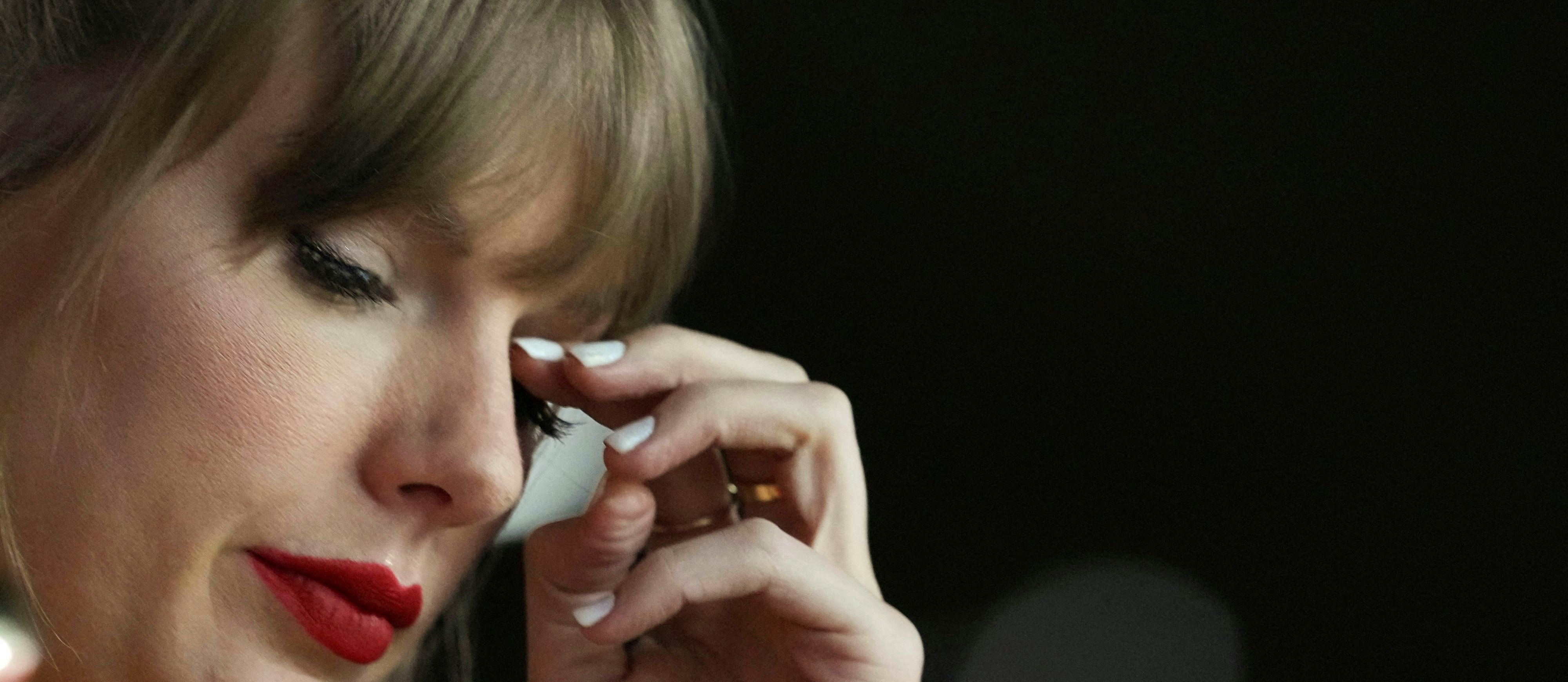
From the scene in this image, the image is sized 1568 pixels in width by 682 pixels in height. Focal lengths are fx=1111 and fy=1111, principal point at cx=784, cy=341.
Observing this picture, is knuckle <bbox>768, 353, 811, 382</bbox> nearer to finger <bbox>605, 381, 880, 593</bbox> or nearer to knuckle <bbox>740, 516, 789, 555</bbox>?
finger <bbox>605, 381, 880, 593</bbox>

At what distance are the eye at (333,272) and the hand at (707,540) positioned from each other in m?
0.15

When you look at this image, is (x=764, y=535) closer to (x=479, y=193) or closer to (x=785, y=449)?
(x=785, y=449)

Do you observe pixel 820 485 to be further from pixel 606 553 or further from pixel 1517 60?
pixel 1517 60

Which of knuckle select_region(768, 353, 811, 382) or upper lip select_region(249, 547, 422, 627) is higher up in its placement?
knuckle select_region(768, 353, 811, 382)

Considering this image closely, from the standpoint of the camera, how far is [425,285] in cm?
77

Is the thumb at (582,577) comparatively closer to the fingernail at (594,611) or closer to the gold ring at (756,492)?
the fingernail at (594,611)

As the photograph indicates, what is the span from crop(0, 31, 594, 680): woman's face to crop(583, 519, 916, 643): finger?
0.12 m

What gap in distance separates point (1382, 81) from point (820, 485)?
595 millimetres

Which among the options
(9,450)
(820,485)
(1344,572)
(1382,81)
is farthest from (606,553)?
(1382,81)

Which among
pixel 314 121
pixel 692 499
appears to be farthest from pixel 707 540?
pixel 314 121

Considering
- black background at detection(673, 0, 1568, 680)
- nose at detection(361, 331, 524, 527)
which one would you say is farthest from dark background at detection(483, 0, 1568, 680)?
nose at detection(361, 331, 524, 527)

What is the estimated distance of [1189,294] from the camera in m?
1.05

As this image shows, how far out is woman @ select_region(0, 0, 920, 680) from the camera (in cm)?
71

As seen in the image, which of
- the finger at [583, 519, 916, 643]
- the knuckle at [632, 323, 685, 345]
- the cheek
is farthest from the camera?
the knuckle at [632, 323, 685, 345]
